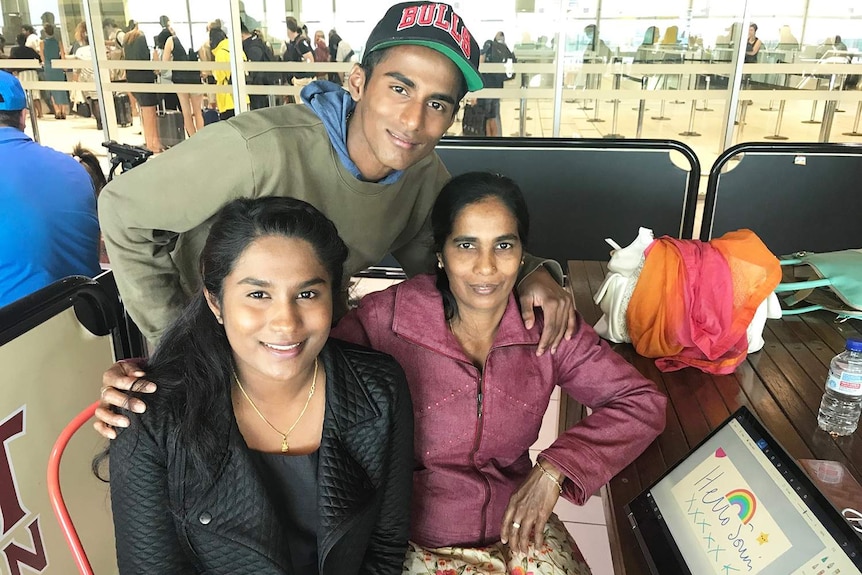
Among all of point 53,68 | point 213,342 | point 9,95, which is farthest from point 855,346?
point 53,68

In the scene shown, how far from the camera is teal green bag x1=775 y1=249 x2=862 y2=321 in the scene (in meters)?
2.28

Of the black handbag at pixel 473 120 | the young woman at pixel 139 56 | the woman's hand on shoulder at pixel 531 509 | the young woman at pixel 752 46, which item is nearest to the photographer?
the woman's hand on shoulder at pixel 531 509

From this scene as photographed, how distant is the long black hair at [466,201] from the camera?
1.62m

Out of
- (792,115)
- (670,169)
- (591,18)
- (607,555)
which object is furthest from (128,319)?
(792,115)

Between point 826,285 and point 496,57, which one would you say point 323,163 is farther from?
point 496,57

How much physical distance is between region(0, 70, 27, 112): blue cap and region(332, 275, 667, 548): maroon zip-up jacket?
194 cm

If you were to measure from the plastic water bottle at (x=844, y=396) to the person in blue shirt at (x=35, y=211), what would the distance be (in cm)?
264

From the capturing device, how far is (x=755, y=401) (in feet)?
5.93

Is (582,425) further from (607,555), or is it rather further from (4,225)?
(4,225)

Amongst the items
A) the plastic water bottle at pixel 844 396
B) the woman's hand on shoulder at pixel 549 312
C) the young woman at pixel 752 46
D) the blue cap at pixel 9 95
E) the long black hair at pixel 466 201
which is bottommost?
the plastic water bottle at pixel 844 396

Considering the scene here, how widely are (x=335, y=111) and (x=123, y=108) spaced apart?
21.1 feet

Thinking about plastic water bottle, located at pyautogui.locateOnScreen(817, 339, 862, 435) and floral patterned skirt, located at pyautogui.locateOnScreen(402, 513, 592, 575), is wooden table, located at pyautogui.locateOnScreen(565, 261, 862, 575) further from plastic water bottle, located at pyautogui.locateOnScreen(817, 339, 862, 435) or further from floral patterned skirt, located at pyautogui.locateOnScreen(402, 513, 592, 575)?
floral patterned skirt, located at pyautogui.locateOnScreen(402, 513, 592, 575)

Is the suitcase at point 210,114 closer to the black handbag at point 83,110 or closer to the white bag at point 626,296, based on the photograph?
the black handbag at point 83,110

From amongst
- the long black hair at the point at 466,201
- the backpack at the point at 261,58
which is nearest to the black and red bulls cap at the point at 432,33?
the long black hair at the point at 466,201
